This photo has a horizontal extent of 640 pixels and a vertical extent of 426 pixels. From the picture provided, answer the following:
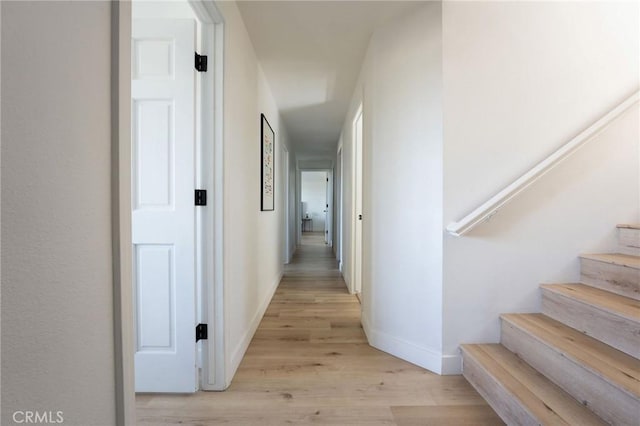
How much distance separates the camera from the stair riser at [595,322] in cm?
125

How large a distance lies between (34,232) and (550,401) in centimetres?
181

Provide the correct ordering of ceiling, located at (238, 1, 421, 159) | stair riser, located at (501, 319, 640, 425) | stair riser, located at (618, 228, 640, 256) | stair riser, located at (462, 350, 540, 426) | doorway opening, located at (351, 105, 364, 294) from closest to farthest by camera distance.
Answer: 1. stair riser, located at (501, 319, 640, 425)
2. stair riser, located at (462, 350, 540, 426)
3. stair riser, located at (618, 228, 640, 256)
4. ceiling, located at (238, 1, 421, 159)
5. doorway opening, located at (351, 105, 364, 294)

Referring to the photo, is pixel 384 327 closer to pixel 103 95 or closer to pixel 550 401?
pixel 550 401

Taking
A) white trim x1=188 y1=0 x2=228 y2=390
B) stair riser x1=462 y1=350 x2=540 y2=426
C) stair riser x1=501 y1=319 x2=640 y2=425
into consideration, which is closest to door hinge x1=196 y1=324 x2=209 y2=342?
white trim x1=188 y1=0 x2=228 y2=390

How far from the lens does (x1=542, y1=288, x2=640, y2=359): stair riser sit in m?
1.25

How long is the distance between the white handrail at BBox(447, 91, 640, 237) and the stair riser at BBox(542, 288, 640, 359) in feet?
2.01

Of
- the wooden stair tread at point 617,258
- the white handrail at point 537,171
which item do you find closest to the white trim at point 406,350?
the white handrail at point 537,171

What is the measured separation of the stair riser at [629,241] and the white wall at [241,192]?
7.62ft

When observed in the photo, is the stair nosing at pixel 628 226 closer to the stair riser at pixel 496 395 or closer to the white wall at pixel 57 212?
the stair riser at pixel 496 395

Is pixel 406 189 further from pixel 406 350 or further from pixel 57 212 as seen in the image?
pixel 57 212

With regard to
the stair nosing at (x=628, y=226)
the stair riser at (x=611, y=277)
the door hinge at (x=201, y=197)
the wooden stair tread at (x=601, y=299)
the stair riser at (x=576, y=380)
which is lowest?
the stair riser at (x=576, y=380)

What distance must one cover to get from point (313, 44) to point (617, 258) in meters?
2.42

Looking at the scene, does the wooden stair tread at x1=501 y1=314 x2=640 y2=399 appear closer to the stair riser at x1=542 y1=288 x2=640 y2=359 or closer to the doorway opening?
the stair riser at x1=542 y1=288 x2=640 y2=359

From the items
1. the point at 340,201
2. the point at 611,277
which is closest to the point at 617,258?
the point at 611,277
